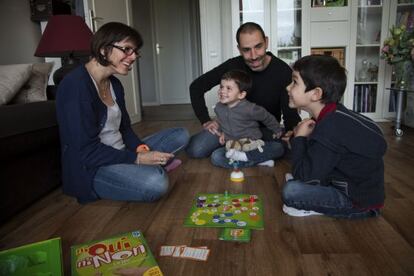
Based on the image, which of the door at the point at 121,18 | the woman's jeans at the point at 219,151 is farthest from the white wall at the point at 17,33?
the woman's jeans at the point at 219,151

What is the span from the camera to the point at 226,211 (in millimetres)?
1381

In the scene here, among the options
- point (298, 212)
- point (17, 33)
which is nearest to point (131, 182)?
point (298, 212)

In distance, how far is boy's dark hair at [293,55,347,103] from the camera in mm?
1246

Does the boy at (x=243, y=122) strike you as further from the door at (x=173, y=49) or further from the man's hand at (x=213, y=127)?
the door at (x=173, y=49)

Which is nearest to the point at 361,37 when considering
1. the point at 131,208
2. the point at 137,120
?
the point at 137,120

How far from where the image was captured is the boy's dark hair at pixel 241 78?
6.68ft

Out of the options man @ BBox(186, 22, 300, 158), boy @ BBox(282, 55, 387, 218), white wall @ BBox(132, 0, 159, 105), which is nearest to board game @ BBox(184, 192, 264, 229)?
boy @ BBox(282, 55, 387, 218)

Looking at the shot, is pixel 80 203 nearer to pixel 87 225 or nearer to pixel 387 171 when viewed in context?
pixel 87 225

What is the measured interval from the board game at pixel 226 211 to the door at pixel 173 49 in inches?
184

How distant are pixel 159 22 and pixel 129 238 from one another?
17.3 ft

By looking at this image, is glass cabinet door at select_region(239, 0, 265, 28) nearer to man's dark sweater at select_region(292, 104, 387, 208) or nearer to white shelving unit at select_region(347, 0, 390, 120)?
white shelving unit at select_region(347, 0, 390, 120)

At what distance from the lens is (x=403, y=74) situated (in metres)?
2.89

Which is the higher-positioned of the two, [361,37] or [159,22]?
[159,22]

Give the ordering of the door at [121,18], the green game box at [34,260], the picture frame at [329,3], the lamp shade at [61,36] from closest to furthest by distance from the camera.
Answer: the green game box at [34,260] < the lamp shade at [61,36] < the door at [121,18] < the picture frame at [329,3]
